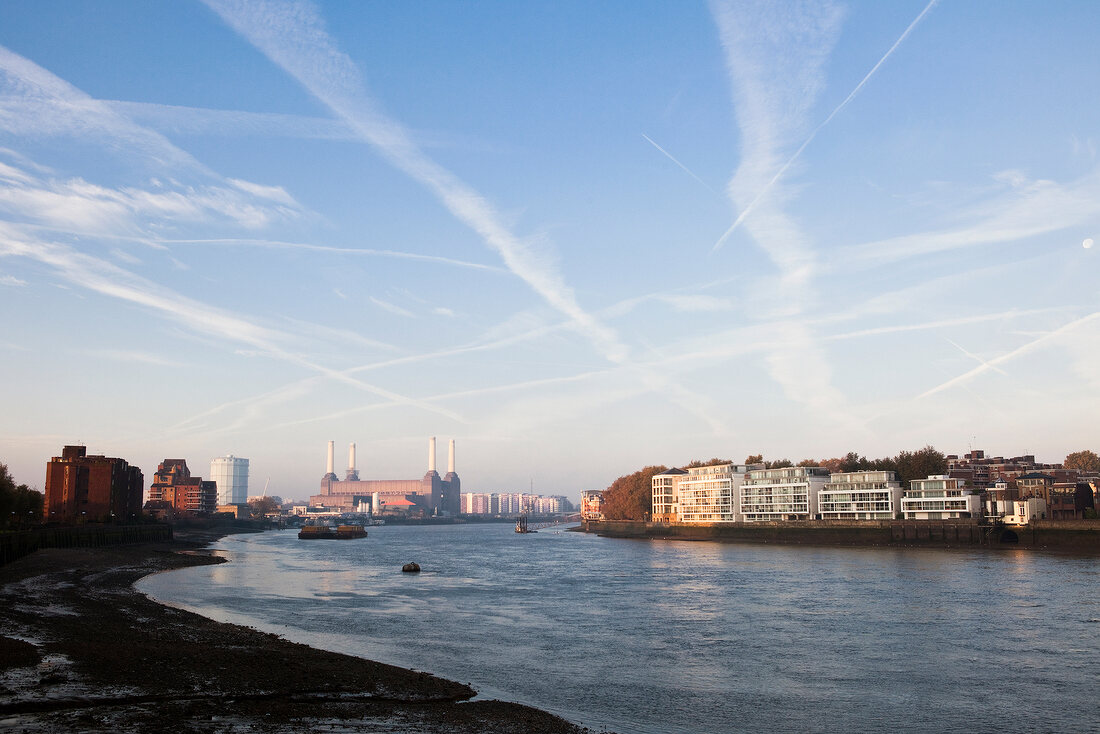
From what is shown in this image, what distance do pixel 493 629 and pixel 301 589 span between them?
116ft

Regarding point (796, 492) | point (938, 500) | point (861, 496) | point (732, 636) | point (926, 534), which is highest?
point (796, 492)

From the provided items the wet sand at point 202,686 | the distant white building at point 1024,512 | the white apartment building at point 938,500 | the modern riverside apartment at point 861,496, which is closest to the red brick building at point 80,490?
the wet sand at point 202,686

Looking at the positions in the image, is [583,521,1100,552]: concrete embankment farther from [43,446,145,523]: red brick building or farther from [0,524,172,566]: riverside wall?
[43,446,145,523]: red brick building

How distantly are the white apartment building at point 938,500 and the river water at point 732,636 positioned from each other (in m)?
60.6

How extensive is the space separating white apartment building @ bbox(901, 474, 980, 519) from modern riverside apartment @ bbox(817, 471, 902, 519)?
3434 mm

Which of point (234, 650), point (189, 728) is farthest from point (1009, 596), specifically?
point (189, 728)

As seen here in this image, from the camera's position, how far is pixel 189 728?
81.5ft

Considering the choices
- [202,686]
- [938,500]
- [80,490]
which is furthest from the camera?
[80,490]

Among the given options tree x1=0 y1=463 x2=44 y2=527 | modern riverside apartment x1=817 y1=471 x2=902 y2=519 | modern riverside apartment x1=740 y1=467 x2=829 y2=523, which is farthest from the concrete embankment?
tree x1=0 y1=463 x2=44 y2=527

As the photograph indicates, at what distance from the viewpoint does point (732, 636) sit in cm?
5088

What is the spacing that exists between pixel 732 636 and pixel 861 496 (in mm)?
139476

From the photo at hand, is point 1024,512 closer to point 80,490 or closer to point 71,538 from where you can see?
point 71,538

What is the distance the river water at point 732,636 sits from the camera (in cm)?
3331

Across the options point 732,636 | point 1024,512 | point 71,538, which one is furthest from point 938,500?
point 71,538
